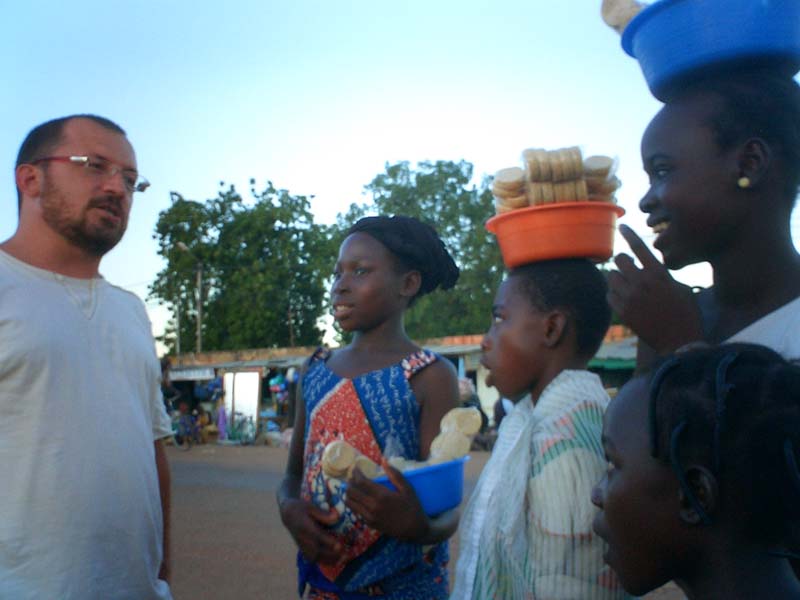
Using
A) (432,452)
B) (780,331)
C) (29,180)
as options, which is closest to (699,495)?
(780,331)

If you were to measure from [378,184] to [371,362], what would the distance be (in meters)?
40.0

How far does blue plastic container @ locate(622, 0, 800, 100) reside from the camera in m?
1.63

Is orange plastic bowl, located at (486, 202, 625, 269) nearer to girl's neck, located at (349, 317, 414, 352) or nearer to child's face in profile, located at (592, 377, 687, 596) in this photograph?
girl's neck, located at (349, 317, 414, 352)

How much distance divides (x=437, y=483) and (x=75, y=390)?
107 centimetres

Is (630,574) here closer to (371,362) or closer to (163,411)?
(371,362)

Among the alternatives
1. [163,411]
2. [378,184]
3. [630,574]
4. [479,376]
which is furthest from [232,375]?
[630,574]

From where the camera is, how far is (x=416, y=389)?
2.38m

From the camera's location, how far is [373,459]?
7.55 feet

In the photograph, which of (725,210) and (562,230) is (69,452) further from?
(725,210)

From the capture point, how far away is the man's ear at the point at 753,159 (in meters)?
1.65

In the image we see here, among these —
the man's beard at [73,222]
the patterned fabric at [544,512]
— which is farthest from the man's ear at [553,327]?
the man's beard at [73,222]

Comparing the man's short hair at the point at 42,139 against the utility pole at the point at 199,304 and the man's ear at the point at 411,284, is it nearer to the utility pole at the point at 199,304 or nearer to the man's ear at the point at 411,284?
the man's ear at the point at 411,284

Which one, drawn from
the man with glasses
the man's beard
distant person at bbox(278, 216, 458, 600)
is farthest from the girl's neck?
the man's beard

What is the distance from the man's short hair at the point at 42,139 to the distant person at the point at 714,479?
198cm
